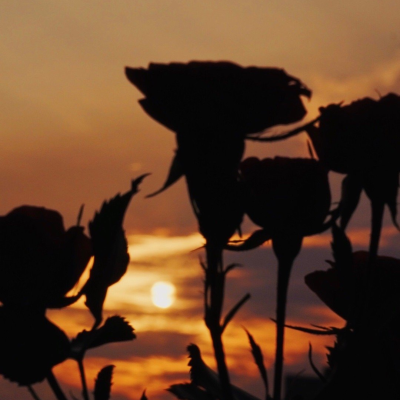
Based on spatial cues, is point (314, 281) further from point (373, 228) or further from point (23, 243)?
point (23, 243)

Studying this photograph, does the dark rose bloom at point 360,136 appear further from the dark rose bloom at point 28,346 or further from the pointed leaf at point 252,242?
the dark rose bloom at point 28,346

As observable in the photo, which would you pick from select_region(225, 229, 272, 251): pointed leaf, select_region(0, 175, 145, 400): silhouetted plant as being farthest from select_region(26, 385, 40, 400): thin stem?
select_region(225, 229, 272, 251): pointed leaf

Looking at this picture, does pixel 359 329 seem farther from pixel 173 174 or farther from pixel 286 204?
pixel 173 174

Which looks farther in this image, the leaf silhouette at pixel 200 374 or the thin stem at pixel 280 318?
the leaf silhouette at pixel 200 374

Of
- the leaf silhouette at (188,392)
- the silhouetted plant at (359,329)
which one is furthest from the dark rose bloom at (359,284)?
the leaf silhouette at (188,392)

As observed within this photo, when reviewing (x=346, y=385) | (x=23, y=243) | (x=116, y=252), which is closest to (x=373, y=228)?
(x=346, y=385)
